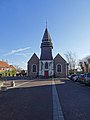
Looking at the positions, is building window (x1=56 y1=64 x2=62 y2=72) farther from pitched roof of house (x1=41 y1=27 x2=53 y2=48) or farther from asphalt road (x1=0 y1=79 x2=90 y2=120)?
asphalt road (x1=0 y1=79 x2=90 y2=120)

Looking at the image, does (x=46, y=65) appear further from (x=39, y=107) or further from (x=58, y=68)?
(x=39, y=107)

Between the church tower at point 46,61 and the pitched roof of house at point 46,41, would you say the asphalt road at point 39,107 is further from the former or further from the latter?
the pitched roof of house at point 46,41

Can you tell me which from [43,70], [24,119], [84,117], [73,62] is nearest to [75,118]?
[84,117]

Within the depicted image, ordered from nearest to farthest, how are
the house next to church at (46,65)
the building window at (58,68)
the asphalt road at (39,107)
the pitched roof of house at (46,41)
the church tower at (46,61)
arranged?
1. the asphalt road at (39,107)
2. the church tower at (46,61)
3. the house next to church at (46,65)
4. the building window at (58,68)
5. the pitched roof of house at (46,41)

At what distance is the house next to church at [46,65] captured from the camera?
7175 centimetres

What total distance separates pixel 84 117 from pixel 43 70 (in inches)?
2519

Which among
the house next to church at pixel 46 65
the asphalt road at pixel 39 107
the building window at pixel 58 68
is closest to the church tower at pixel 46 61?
the house next to church at pixel 46 65

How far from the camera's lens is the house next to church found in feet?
235

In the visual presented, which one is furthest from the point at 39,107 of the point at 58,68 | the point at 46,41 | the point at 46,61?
the point at 46,41

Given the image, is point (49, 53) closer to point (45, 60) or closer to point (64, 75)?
point (45, 60)

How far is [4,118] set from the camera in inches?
308

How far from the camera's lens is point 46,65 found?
7231 centimetres

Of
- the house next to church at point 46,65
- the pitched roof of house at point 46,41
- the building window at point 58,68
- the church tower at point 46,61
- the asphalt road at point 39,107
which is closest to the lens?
the asphalt road at point 39,107

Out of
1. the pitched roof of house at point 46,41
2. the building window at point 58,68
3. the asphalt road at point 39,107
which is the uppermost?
the pitched roof of house at point 46,41
